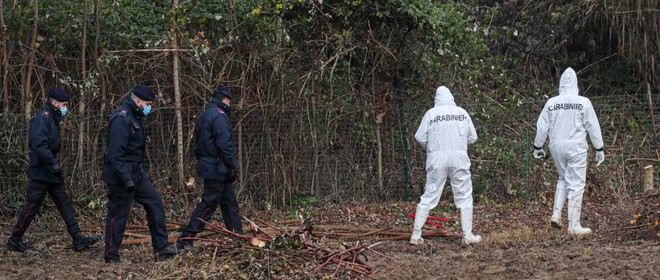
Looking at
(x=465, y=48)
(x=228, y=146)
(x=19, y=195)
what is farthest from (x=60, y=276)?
(x=465, y=48)

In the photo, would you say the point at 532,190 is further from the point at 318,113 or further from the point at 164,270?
the point at 164,270

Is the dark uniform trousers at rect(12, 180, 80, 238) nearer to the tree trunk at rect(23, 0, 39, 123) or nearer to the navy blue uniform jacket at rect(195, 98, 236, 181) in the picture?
the navy blue uniform jacket at rect(195, 98, 236, 181)

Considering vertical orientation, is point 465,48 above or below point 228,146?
above

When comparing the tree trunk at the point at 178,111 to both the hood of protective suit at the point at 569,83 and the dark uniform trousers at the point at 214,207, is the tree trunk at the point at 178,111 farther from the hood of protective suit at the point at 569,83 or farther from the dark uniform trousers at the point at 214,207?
the hood of protective suit at the point at 569,83

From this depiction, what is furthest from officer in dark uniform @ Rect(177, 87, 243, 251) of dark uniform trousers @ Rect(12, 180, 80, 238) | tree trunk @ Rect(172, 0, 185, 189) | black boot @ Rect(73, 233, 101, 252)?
tree trunk @ Rect(172, 0, 185, 189)

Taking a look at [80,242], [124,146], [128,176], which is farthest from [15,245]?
[124,146]

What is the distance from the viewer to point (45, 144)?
31.3 feet

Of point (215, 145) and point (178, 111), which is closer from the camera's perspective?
point (215, 145)

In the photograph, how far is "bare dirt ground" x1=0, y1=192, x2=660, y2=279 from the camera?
24.6 ft

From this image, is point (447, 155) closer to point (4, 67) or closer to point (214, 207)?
point (214, 207)

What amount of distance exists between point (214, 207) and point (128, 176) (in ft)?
3.51

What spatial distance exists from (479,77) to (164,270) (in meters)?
7.84

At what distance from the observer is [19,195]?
12.0 m

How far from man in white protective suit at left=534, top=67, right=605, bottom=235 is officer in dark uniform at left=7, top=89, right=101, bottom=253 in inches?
207
